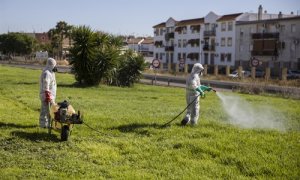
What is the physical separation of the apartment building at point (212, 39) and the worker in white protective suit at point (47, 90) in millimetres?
54192

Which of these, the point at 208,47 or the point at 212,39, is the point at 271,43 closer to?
the point at 212,39

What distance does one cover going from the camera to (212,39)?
8631 centimetres

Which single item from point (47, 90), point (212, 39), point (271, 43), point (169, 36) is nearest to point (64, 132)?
point (47, 90)

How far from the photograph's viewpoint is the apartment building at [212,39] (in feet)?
249

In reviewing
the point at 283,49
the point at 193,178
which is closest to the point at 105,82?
the point at 193,178

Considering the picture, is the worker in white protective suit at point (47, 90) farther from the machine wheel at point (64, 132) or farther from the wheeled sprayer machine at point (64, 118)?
the machine wheel at point (64, 132)

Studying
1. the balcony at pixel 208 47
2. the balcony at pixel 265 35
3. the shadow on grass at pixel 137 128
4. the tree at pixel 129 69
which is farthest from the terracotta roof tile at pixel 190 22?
the shadow on grass at pixel 137 128

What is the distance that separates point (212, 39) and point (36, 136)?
77.3 m

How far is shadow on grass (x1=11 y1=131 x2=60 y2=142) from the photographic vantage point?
10.7 m

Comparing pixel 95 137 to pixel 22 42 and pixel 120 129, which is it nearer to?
pixel 120 129

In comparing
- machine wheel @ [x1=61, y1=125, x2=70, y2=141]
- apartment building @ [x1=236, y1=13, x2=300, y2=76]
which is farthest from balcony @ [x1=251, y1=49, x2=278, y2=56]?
machine wheel @ [x1=61, y1=125, x2=70, y2=141]

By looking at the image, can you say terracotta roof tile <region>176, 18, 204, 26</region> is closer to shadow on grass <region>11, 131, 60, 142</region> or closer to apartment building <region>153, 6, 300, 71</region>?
apartment building <region>153, 6, 300, 71</region>

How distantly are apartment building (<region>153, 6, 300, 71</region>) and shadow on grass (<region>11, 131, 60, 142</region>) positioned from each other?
54950mm

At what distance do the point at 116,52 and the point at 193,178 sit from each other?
23539 mm
